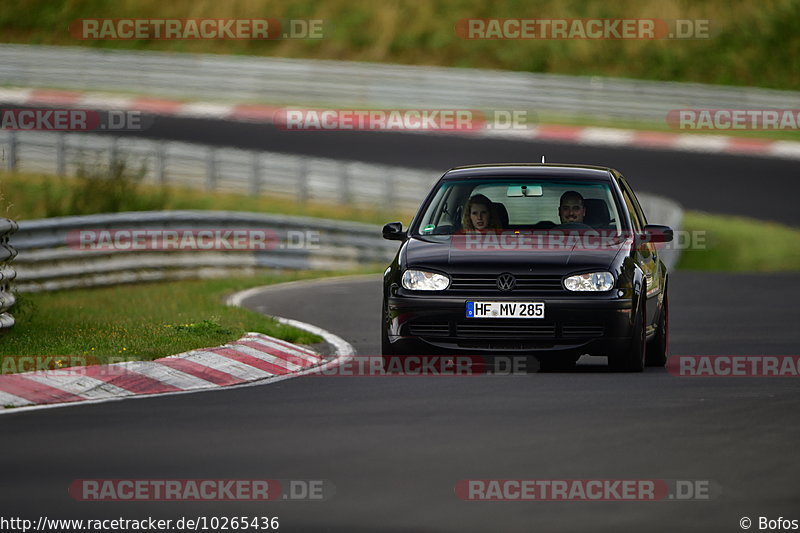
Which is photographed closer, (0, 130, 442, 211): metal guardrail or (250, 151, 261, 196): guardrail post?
(0, 130, 442, 211): metal guardrail

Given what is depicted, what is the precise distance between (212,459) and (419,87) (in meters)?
35.6

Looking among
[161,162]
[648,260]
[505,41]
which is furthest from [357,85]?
[648,260]

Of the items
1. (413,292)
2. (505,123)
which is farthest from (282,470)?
(505,123)

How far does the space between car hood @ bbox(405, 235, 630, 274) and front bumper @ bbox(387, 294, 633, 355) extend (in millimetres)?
223

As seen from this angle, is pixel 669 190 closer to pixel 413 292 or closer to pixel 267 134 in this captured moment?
pixel 267 134

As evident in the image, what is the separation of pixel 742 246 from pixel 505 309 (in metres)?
19.9

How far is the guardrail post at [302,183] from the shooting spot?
33.3 m

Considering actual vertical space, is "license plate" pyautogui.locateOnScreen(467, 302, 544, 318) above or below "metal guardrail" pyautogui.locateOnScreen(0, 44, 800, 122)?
below

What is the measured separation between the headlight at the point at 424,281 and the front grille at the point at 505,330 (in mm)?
320

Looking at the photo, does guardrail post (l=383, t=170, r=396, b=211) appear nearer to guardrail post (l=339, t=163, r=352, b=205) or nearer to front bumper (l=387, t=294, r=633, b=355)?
guardrail post (l=339, t=163, r=352, b=205)

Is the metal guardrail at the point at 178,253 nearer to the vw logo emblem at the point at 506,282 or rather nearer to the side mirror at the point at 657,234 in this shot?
the side mirror at the point at 657,234

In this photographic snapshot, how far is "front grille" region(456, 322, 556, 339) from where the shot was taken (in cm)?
1263

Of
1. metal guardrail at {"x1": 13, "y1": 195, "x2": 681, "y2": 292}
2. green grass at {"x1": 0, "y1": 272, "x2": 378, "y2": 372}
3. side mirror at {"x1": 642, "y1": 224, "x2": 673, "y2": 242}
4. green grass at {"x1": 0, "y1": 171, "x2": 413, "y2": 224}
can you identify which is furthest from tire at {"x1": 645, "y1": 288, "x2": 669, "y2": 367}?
green grass at {"x1": 0, "y1": 171, "x2": 413, "y2": 224}

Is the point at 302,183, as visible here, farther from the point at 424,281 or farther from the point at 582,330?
the point at 582,330
